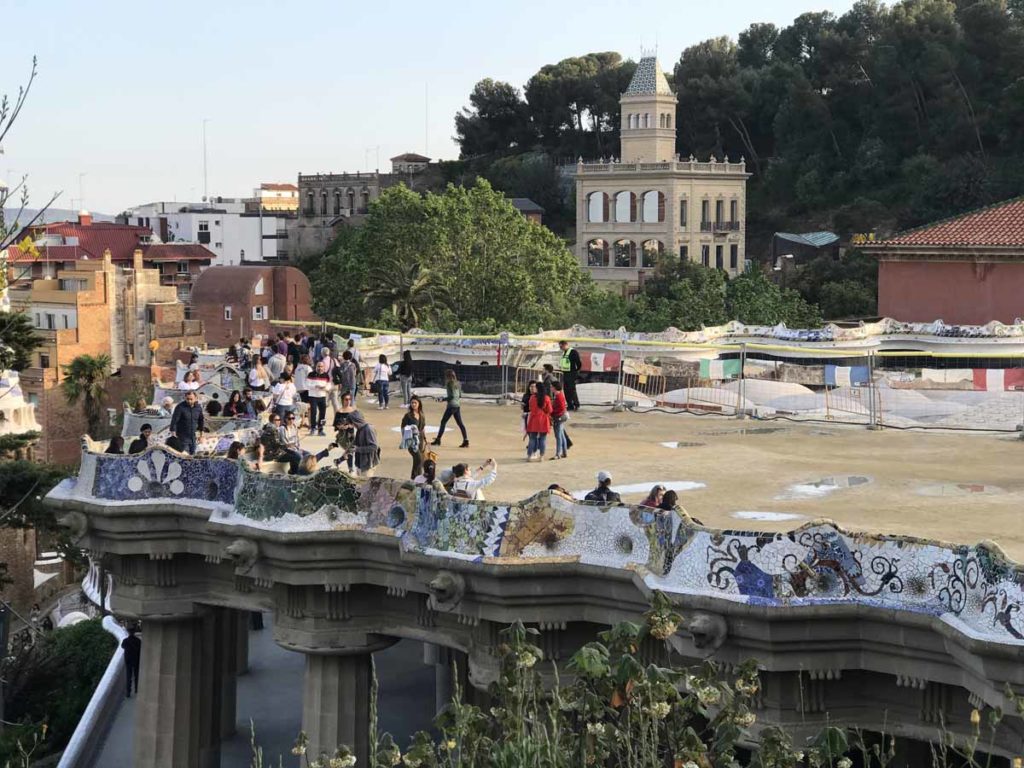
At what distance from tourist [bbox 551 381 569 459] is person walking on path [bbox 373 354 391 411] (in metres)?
6.78

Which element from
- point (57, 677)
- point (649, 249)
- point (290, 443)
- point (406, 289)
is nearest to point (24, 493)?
point (57, 677)

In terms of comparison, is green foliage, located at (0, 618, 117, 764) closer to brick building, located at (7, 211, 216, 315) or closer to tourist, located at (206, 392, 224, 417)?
tourist, located at (206, 392, 224, 417)

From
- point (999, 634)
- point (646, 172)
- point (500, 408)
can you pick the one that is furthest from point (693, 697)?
point (646, 172)

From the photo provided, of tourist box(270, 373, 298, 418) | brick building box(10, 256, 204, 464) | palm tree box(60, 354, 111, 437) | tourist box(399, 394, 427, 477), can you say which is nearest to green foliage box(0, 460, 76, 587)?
tourist box(270, 373, 298, 418)

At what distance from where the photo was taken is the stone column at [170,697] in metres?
24.8

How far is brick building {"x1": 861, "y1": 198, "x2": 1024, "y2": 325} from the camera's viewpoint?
55.5m

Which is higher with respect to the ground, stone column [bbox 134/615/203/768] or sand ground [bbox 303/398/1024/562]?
sand ground [bbox 303/398/1024/562]

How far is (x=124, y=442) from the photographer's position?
87.3 feet

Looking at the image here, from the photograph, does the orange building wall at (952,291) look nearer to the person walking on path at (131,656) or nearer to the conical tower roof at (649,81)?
the person walking on path at (131,656)

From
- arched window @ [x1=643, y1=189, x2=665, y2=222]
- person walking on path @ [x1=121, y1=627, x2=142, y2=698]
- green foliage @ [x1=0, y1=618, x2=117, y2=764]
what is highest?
arched window @ [x1=643, y1=189, x2=665, y2=222]

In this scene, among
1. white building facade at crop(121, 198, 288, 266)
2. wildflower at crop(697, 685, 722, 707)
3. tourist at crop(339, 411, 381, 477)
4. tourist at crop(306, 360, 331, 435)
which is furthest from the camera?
white building facade at crop(121, 198, 288, 266)

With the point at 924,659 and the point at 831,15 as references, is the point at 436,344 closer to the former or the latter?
the point at 924,659

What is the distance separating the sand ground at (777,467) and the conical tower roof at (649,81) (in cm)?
10455

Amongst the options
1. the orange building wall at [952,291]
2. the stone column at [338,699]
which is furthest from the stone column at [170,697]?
the orange building wall at [952,291]
